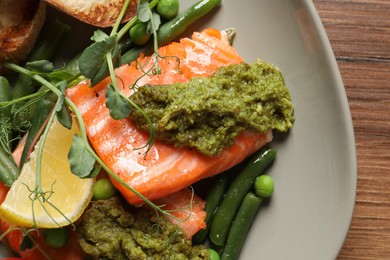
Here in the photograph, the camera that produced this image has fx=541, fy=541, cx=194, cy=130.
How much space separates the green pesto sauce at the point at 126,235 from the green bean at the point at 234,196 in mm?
263

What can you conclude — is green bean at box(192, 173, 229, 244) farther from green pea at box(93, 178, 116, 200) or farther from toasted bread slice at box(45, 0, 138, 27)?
toasted bread slice at box(45, 0, 138, 27)

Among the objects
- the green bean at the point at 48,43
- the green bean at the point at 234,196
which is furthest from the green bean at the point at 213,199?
the green bean at the point at 48,43

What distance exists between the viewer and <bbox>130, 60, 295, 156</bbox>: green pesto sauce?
2.81 m

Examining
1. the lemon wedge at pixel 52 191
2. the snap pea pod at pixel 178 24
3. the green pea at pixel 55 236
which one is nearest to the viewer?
the lemon wedge at pixel 52 191

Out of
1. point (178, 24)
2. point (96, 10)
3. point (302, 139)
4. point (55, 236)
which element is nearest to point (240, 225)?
point (302, 139)

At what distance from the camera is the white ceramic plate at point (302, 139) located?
123 inches

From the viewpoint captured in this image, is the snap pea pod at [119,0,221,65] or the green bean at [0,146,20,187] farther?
the snap pea pod at [119,0,221,65]

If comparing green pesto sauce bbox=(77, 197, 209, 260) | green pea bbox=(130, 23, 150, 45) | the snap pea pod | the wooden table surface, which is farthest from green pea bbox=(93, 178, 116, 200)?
the wooden table surface

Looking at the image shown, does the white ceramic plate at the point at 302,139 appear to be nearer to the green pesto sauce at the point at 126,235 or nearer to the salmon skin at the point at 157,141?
the salmon skin at the point at 157,141

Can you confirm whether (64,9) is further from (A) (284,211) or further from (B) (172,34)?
(A) (284,211)

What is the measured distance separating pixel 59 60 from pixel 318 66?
160 centimetres

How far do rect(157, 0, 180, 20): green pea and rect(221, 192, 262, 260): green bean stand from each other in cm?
118

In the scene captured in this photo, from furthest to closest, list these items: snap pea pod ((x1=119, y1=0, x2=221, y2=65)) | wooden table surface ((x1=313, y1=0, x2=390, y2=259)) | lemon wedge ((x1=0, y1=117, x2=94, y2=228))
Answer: wooden table surface ((x1=313, y1=0, x2=390, y2=259))
snap pea pod ((x1=119, y1=0, x2=221, y2=65))
lemon wedge ((x1=0, y1=117, x2=94, y2=228))

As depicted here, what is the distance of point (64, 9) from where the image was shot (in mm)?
3125
